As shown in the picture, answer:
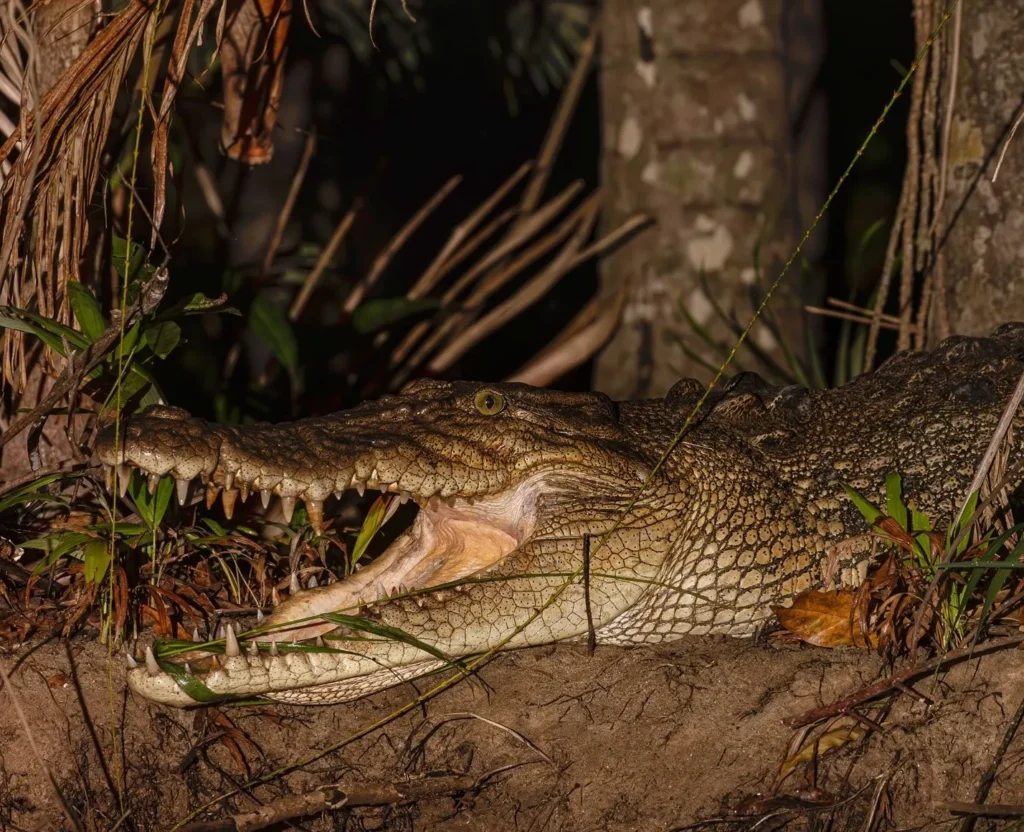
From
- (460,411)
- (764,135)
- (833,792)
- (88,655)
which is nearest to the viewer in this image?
(833,792)

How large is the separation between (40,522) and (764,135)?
124 inches

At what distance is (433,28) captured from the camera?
7422mm

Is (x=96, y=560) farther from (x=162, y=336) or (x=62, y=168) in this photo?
(x=62, y=168)

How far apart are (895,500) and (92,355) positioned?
197cm

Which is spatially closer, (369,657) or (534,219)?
(369,657)

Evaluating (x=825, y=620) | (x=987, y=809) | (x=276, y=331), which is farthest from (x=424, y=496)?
(x=276, y=331)

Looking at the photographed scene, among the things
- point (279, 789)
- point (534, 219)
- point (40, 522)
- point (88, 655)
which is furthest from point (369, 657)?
point (534, 219)

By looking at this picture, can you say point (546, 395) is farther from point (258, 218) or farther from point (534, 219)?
point (258, 218)

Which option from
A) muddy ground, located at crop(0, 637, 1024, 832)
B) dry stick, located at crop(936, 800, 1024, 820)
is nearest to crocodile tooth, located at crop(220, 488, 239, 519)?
muddy ground, located at crop(0, 637, 1024, 832)

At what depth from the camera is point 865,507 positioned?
288 centimetres

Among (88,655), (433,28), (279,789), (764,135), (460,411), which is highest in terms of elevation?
(433,28)

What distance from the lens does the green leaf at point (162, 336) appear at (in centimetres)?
298

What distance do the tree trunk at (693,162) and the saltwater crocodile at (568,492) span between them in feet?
4.97

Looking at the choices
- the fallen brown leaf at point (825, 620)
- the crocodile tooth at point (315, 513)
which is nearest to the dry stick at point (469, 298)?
the crocodile tooth at point (315, 513)
